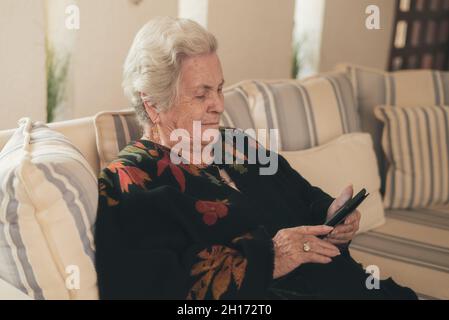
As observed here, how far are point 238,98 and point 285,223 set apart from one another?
0.60 meters

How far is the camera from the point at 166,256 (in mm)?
1225

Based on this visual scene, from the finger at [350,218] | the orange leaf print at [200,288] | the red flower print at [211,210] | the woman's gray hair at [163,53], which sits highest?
the woman's gray hair at [163,53]

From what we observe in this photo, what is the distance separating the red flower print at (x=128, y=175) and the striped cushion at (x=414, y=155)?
123 cm

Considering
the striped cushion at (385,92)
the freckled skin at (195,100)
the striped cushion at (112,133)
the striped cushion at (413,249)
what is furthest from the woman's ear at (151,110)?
the striped cushion at (385,92)

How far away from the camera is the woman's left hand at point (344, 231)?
5.10ft

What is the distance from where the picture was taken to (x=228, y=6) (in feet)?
8.29

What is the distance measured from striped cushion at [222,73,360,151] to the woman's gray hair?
1.42ft

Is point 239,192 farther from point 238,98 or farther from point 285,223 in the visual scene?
point 238,98

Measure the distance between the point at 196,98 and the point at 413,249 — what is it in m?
0.95

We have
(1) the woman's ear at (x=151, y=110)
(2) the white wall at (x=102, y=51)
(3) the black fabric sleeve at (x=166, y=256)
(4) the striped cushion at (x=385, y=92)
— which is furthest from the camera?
(4) the striped cushion at (x=385, y=92)

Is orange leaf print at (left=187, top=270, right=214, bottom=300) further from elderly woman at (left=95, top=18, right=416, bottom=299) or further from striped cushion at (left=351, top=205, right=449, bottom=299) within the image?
striped cushion at (left=351, top=205, right=449, bottom=299)

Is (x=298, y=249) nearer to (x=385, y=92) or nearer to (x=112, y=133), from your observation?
(x=112, y=133)

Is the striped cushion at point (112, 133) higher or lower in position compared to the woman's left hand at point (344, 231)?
higher

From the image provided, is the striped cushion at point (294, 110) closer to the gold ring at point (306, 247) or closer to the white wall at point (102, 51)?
the white wall at point (102, 51)
